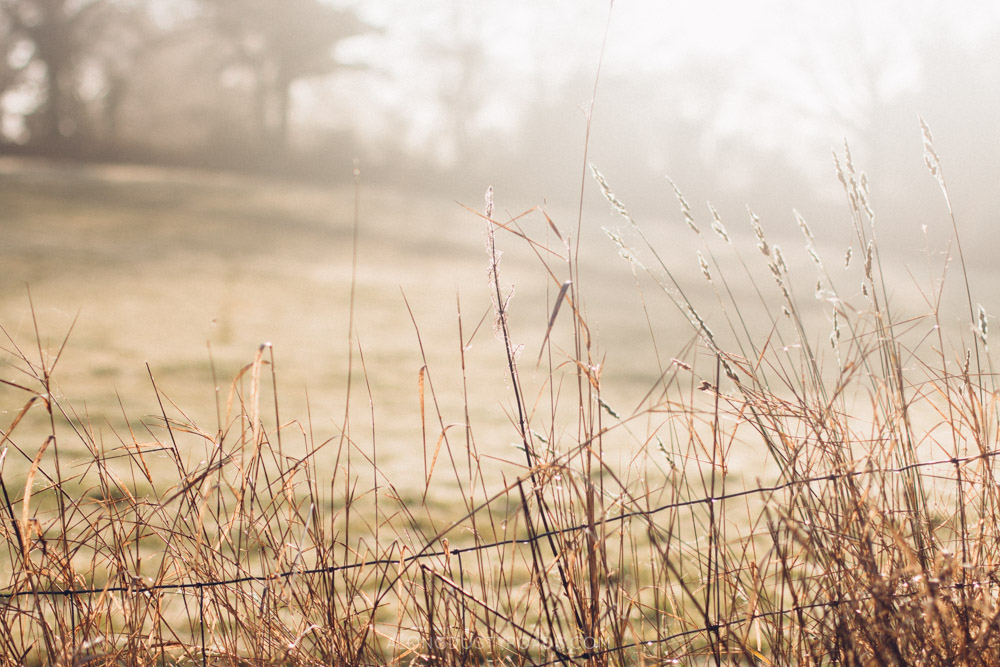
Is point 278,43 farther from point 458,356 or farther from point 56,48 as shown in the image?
point 458,356

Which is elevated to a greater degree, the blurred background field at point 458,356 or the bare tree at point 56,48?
the bare tree at point 56,48

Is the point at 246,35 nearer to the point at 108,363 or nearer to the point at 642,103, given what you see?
the point at 642,103

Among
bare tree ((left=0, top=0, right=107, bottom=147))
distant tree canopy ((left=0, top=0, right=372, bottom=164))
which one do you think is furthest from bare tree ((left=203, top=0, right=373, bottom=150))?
bare tree ((left=0, top=0, right=107, bottom=147))

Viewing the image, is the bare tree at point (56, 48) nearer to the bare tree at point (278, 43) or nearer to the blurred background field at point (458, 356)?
the blurred background field at point (458, 356)

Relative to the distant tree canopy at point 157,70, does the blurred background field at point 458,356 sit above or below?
below

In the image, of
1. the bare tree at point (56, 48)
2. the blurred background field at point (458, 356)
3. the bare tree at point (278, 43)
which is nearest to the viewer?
the blurred background field at point (458, 356)

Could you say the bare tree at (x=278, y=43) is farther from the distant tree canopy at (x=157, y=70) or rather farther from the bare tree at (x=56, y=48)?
the bare tree at (x=56, y=48)

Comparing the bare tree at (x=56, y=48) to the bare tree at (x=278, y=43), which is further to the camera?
the bare tree at (x=278, y=43)

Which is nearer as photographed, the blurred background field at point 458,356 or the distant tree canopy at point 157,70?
the blurred background field at point 458,356

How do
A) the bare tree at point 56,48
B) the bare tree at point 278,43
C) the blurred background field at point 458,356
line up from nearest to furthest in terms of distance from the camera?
the blurred background field at point 458,356
the bare tree at point 56,48
the bare tree at point 278,43

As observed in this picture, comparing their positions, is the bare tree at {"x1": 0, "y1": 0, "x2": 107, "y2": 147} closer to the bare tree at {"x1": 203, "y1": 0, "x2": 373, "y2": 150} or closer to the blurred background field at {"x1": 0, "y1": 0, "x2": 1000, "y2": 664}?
the blurred background field at {"x1": 0, "y1": 0, "x2": 1000, "y2": 664}

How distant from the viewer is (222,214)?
1065cm

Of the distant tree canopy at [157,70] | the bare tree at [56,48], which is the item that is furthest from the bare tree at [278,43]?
the bare tree at [56,48]

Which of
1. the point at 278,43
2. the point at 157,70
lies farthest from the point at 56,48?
the point at 278,43
